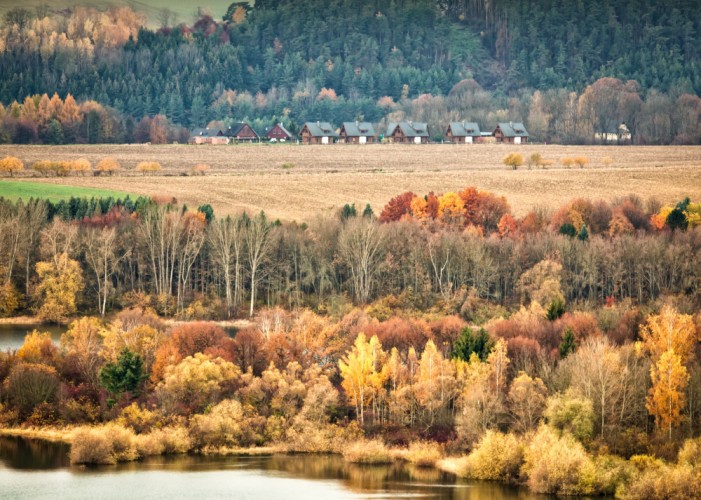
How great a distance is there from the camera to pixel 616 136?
516ft

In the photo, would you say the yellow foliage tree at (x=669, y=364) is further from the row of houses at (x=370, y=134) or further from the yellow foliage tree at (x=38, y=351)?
the row of houses at (x=370, y=134)

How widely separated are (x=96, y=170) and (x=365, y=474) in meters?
72.5

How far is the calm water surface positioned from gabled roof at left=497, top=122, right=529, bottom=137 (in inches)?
4254

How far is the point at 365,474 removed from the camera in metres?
49.3

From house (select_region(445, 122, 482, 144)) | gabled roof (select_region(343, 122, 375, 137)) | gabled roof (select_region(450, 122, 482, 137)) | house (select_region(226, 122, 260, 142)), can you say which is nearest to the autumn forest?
house (select_region(226, 122, 260, 142))

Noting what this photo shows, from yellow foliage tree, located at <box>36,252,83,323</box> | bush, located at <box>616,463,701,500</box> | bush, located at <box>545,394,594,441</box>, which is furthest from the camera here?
yellow foliage tree, located at <box>36,252,83,323</box>

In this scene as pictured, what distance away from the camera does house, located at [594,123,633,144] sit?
153625mm

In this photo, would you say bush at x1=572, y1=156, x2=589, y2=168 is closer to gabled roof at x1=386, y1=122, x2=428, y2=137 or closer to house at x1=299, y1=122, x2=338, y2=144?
gabled roof at x1=386, y1=122, x2=428, y2=137

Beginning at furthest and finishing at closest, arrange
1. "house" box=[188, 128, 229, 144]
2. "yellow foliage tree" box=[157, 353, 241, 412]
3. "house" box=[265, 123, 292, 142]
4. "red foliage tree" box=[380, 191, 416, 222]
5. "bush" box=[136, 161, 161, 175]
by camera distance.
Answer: "house" box=[265, 123, 292, 142]
"house" box=[188, 128, 229, 144]
"bush" box=[136, 161, 161, 175]
"red foliage tree" box=[380, 191, 416, 222]
"yellow foliage tree" box=[157, 353, 241, 412]

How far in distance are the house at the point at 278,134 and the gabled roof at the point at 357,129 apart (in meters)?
6.95

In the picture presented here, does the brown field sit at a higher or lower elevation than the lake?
higher

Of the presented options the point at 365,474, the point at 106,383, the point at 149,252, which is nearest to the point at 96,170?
the point at 149,252

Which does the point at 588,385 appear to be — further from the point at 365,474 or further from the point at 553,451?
the point at 365,474

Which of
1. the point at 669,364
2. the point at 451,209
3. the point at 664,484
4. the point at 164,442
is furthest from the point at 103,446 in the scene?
the point at 451,209
